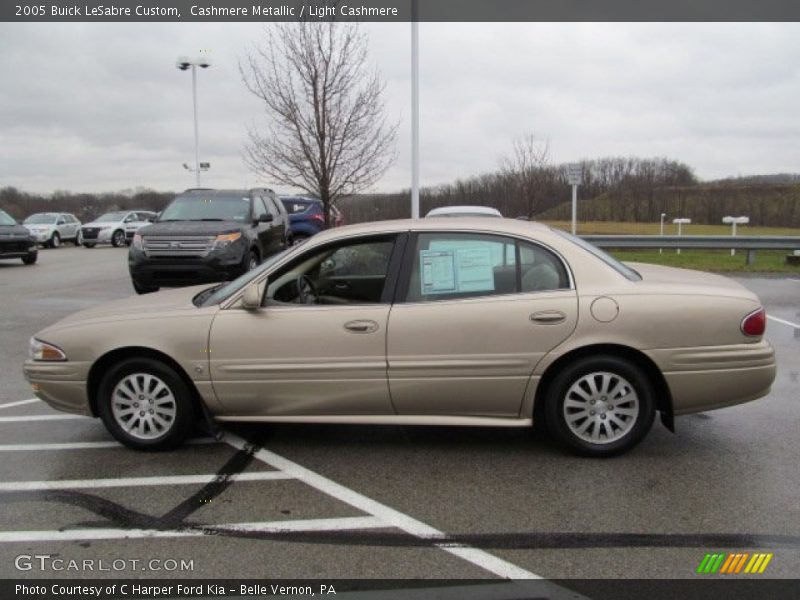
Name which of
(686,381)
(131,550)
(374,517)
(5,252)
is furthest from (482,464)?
(5,252)

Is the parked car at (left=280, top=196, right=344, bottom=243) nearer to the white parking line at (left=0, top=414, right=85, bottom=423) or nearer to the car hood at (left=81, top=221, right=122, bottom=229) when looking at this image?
the white parking line at (left=0, top=414, right=85, bottom=423)

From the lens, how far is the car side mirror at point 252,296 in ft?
13.8

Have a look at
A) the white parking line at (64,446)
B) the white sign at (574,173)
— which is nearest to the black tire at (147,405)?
the white parking line at (64,446)

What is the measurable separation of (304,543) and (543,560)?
1160 millimetres

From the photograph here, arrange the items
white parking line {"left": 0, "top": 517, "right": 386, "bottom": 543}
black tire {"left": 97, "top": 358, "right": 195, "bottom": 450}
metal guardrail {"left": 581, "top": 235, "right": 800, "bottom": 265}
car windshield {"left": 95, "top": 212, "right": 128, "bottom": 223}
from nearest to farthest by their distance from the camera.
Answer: white parking line {"left": 0, "top": 517, "right": 386, "bottom": 543} < black tire {"left": 97, "top": 358, "right": 195, "bottom": 450} < metal guardrail {"left": 581, "top": 235, "right": 800, "bottom": 265} < car windshield {"left": 95, "top": 212, "right": 128, "bottom": 223}

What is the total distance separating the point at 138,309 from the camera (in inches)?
179

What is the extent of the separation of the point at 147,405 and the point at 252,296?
1068 mm

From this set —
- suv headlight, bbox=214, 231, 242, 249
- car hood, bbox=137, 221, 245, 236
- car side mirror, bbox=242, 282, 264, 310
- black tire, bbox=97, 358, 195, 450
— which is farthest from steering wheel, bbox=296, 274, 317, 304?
car hood, bbox=137, 221, 245, 236

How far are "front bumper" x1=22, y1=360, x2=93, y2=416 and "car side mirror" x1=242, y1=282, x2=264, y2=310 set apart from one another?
1175 millimetres

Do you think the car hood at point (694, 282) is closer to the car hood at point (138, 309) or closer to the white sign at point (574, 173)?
the car hood at point (138, 309)

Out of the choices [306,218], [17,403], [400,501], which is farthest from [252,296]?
[306,218]

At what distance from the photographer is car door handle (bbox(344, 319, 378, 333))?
4.14 metres

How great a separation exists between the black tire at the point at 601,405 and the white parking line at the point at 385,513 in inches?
50.5

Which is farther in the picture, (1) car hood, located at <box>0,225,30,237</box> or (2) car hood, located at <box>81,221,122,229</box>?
(2) car hood, located at <box>81,221,122,229</box>
